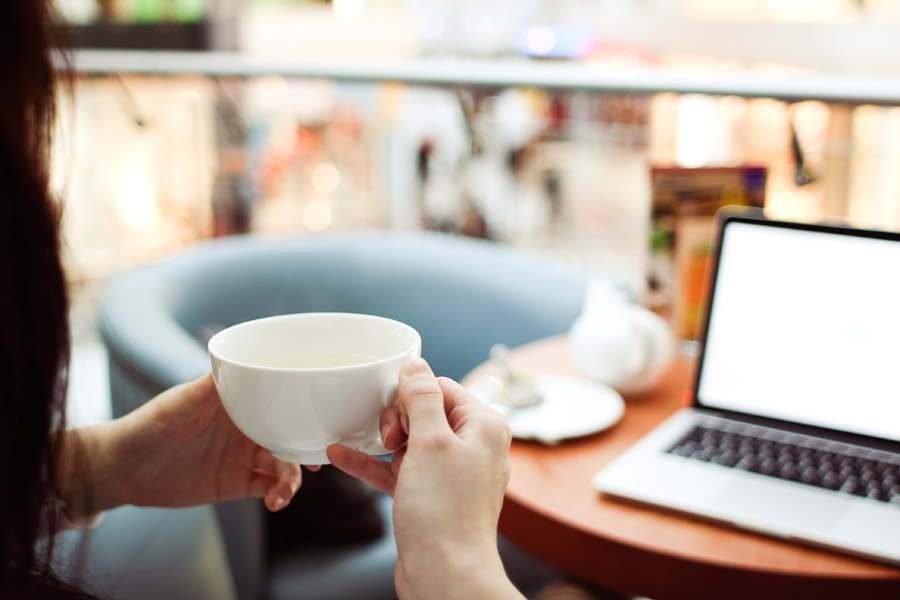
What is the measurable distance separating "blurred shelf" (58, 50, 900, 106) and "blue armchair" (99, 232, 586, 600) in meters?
0.44

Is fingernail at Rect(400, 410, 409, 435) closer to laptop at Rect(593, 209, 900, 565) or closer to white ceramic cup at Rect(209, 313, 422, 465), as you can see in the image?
white ceramic cup at Rect(209, 313, 422, 465)

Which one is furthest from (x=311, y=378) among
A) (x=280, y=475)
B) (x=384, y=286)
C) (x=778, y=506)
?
(x=384, y=286)

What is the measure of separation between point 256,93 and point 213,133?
0.76 ft

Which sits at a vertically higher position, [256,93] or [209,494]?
[256,93]

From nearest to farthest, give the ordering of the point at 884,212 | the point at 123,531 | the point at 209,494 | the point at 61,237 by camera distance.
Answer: the point at 61,237 → the point at 209,494 → the point at 123,531 → the point at 884,212

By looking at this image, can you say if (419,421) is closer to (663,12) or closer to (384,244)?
(384,244)

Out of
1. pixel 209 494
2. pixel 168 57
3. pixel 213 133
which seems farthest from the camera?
pixel 213 133

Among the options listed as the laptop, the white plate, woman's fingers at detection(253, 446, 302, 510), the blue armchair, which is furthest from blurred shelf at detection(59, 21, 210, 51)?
woman's fingers at detection(253, 446, 302, 510)

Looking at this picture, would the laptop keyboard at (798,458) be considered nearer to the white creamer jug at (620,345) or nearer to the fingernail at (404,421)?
the white creamer jug at (620,345)

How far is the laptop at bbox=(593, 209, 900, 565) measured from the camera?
2.77ft

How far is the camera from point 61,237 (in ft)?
1.58

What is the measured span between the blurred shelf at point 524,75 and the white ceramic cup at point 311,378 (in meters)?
0.56

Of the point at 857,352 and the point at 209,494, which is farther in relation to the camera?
the point at 857,352

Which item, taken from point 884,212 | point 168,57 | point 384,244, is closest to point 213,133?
point 168,57
